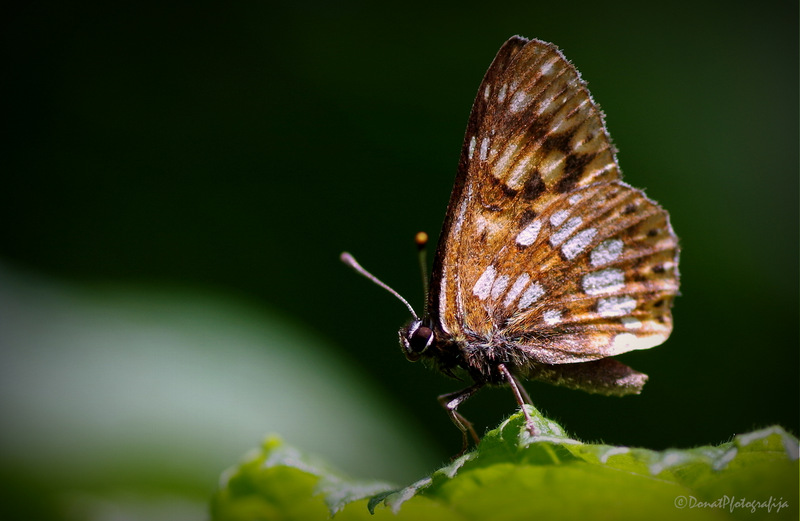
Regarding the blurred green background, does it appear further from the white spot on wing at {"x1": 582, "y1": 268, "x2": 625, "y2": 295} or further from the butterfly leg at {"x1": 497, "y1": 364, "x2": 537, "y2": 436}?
the white spot on wing at {"x1": 582, "y1": 268, "x2": 625, "y2": 295}

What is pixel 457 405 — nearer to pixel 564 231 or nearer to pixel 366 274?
pixel 366 274

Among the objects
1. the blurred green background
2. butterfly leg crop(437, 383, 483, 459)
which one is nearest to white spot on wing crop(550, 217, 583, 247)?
butterfly leg crop(437, 383, 483, 459)

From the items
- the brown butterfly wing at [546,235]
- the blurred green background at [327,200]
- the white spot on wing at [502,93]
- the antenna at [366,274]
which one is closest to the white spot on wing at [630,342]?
the brown butterfly wing at [546,235]

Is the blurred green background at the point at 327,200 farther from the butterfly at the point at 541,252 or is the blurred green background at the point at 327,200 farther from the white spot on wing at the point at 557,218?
the white spot on wing at the point at 557,218

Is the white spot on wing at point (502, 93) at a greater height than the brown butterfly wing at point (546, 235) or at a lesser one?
greater

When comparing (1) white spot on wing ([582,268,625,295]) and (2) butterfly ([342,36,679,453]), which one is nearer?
(2) butterfly ([342,36,679,453])

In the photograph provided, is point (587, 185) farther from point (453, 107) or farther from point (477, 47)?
point (477, 47)
